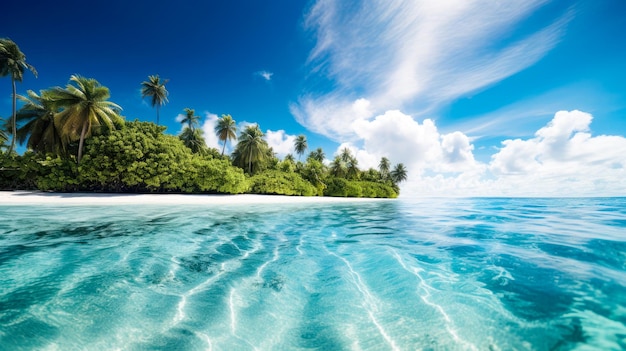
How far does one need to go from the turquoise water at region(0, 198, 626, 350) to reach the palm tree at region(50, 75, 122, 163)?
21529mm

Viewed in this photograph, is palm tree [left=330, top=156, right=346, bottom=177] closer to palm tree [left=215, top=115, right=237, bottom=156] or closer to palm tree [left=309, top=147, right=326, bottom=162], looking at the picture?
palm tree [left=309, top=147, right=326, bottom=162]

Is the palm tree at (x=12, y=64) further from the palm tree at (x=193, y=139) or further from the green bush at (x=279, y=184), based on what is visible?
the green bush at (x=279, y=184)

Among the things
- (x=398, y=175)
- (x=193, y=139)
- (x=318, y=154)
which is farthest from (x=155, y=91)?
(x=398, y=175)

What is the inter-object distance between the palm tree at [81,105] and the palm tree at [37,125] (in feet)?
16.0

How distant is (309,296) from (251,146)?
37419 mm

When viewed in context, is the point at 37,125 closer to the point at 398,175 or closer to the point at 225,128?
the point at 225,128

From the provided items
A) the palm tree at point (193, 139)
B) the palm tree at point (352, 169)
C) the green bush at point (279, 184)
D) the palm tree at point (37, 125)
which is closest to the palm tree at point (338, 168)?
the palm tree at point (352, 169)

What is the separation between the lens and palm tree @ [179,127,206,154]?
41188 mm

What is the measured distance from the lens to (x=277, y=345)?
2555 mm

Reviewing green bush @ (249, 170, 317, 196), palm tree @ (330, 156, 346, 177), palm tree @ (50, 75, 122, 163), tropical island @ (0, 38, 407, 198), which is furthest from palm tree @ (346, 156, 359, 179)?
palm tree @ (50, 75, 122, 163)

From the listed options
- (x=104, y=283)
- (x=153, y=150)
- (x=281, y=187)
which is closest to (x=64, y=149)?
(x=153, y=150)

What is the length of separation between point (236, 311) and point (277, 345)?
2.87ft

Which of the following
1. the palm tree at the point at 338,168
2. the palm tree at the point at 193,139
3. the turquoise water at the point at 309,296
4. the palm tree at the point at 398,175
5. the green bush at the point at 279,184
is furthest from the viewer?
the palm tree at the point at 398,175

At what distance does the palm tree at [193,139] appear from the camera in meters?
41.2
